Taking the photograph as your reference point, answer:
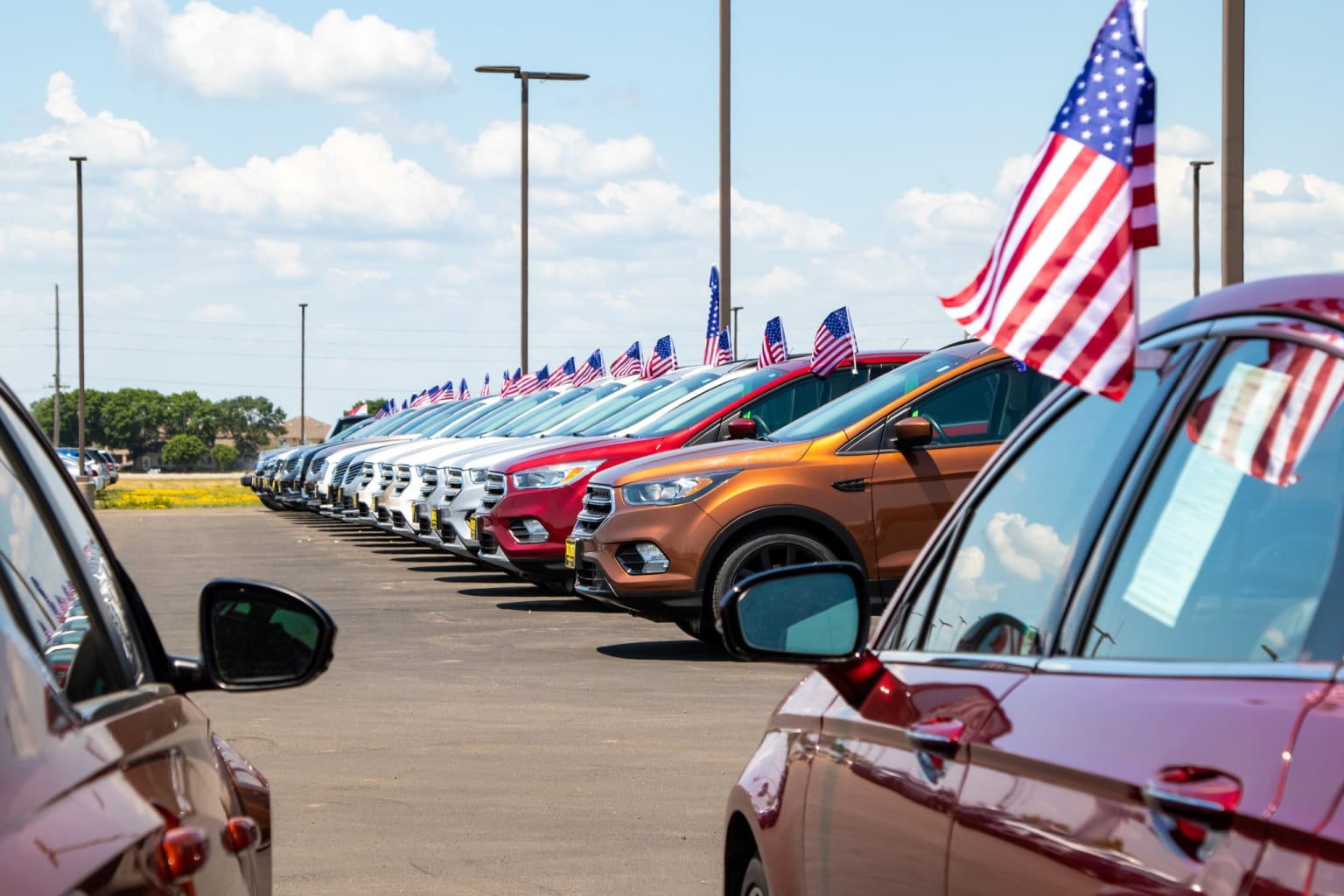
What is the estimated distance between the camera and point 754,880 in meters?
3.98

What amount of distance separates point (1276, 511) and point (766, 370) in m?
13.7

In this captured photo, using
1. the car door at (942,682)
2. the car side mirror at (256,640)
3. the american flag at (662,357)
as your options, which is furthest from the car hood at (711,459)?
the american flag at (662,357)

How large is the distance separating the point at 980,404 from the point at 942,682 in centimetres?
965

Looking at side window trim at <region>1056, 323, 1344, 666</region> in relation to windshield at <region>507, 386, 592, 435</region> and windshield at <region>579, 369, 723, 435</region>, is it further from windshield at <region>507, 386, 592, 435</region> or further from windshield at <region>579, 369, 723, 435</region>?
windshield at <region>507, 386, 592, 435</region>

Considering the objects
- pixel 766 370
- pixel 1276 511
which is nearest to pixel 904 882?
pixel 1276 511

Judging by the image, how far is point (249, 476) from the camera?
5378cm

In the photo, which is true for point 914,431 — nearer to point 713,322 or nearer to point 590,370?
point 713,322

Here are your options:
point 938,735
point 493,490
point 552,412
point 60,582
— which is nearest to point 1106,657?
point 938,735

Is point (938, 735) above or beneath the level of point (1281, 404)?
beneath

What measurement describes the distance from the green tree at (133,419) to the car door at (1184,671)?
481 ft

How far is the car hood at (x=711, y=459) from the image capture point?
12.4 metres

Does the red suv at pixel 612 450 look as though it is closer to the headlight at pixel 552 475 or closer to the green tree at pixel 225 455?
the headlight at pixel 552 475

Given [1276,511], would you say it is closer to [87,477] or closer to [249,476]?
[249,476]

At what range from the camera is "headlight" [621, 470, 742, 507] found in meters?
12.5
